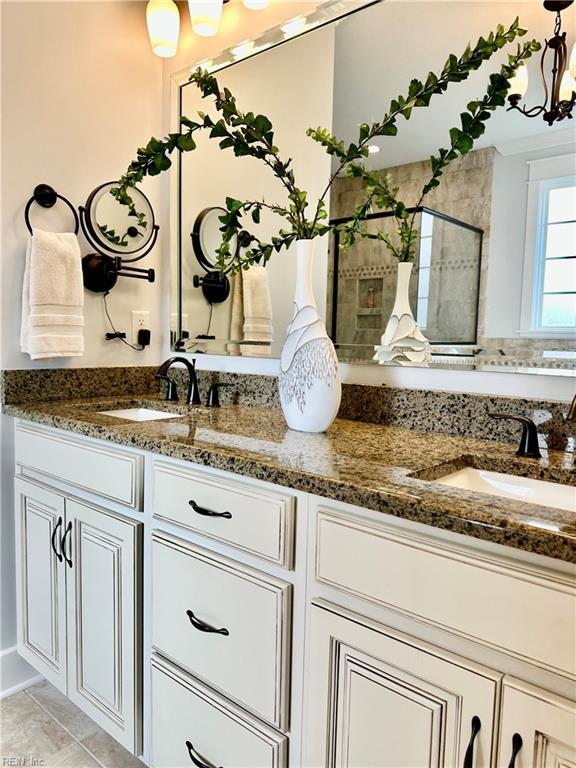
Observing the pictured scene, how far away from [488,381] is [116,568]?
1.03m

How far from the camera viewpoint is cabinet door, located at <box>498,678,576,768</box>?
651 mm

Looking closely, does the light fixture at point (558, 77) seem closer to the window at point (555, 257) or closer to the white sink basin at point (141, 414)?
the window at point (555, 257)

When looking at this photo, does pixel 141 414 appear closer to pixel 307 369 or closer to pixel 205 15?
pixel 307 369

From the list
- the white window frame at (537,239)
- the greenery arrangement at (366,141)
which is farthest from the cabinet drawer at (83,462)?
the white window frame at (537,239)

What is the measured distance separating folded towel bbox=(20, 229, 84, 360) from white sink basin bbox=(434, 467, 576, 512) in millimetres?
1247

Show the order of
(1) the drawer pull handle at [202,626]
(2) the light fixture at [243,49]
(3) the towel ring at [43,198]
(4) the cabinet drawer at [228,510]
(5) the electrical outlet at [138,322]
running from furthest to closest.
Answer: (5) the electrical outlet at [138,322] → (2) the light fixture at [243,49] → (3) the towel ring at [43,198] → (1) the drawer pull handle at [202,626] → (4) the cabinet drawer at [228,510]

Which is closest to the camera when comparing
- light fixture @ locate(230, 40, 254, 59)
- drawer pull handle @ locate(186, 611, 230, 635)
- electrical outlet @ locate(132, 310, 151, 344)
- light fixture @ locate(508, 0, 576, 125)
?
drawer pull handle @ locate(186, 611, 230, 635)

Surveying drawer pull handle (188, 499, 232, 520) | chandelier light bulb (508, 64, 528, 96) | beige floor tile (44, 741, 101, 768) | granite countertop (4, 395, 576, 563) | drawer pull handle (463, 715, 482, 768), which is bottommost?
beige floor tile (44, 741, 101, 768)

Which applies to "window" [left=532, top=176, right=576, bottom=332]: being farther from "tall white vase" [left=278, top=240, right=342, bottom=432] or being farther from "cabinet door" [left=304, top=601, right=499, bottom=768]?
"cabinet door" [left=304, top=601, right=499, bottom=768]

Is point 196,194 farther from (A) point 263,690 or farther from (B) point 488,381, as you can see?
(A) point 263,690

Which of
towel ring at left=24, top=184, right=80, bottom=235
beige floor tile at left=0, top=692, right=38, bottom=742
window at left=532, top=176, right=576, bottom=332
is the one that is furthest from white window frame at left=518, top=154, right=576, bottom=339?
beige floor tile at left=0, top=692, right=38, bottom=742

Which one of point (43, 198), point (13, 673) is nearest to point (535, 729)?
point (13, 673)

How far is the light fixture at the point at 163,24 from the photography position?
178 centimetres

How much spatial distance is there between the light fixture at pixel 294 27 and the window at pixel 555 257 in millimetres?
938
